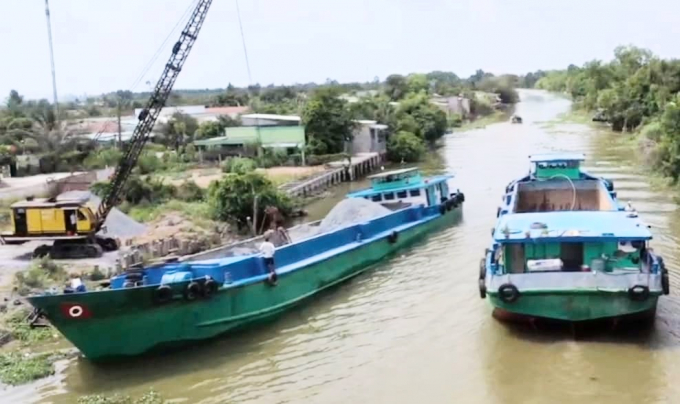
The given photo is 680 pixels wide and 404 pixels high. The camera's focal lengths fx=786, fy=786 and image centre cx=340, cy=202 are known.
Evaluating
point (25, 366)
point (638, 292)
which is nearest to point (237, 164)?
point (25, 366)

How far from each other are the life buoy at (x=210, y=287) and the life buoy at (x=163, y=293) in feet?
2.22

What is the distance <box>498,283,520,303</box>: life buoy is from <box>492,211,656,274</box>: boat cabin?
0.51 meters

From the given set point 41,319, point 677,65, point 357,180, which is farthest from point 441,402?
point 677,65

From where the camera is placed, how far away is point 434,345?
14.6m

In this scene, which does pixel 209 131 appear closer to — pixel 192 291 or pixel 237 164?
pixel 237 164

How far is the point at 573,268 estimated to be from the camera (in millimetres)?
14203

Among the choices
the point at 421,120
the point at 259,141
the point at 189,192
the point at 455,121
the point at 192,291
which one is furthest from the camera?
the point at 455,121

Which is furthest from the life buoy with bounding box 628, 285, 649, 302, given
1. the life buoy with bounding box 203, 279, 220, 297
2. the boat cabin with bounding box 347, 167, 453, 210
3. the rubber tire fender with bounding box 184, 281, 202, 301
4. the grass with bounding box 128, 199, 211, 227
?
the grass with bounding box 128, 199, 211, 227

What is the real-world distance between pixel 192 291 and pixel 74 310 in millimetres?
2019

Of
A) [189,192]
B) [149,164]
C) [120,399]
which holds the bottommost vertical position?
[120,399]

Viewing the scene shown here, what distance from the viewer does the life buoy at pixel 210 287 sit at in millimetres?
14234

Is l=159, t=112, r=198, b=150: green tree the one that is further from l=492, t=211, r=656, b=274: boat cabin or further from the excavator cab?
l=492, t=211, r=656, b=274: boat cabin

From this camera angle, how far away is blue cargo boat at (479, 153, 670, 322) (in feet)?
43.7

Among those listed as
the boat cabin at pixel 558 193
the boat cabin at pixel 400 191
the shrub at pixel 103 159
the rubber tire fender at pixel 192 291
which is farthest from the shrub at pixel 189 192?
the rubber tire fender at pixel 192 291
